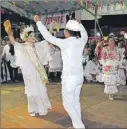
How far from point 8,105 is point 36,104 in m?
1.10

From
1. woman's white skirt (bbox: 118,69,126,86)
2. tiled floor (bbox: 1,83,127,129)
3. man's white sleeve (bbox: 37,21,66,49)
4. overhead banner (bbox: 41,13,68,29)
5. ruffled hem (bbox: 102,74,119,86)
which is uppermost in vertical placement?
overhead banner (bbox: 41,13,68,29)

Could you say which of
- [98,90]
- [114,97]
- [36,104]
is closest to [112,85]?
[114,97]

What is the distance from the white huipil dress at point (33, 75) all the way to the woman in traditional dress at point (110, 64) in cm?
158

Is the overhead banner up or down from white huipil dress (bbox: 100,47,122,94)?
up

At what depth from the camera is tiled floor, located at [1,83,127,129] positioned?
15.6ft

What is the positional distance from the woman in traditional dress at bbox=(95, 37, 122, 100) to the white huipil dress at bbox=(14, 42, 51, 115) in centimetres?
158

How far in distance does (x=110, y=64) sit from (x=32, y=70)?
1.97m

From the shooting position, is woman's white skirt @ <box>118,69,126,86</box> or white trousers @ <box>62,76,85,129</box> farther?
woman's white skirt @ <box>118,69,126,86</box>

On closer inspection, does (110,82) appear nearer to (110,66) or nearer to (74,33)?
(110,66)

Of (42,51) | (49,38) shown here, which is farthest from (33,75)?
(49,38)

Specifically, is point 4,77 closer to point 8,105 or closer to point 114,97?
point 8,105

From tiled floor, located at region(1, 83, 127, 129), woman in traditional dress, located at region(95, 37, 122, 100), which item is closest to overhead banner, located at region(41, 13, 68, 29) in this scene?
tiled floor, located at region(1, 83, 127, 129)

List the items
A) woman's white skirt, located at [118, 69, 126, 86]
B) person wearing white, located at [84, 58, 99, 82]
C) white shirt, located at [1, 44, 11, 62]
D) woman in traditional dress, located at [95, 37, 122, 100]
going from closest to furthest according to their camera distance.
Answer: woman in traditional dress, located at [95, 37, 122, 100] < woman's white skirt, located at [118, 69, 126, 86] < person wearing white, located at [84, 58, 99, 82] < white shirt, located at [1, 44, 11, 62]

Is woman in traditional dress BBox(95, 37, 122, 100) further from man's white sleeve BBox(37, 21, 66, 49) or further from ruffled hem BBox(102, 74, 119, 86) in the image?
man's white sleeve BBox(37, 21, 66, 49)
